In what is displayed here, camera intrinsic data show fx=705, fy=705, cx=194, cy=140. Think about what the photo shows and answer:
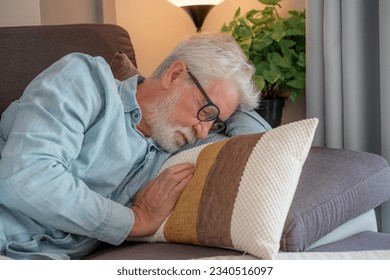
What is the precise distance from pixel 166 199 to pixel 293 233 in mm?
278

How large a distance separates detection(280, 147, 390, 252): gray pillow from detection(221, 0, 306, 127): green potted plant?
0.79 metres

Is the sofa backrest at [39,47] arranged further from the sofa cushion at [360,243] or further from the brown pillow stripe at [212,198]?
the sofa cushion at [360,243]

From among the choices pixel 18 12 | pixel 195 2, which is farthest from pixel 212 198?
pixel 18 12

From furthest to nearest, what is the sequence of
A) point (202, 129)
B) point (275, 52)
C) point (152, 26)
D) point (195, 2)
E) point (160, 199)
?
1. point (152, 26)
2. point (195, 2)
3. point (275, 52)
4. point (202, 129)
5. point (160, 199)

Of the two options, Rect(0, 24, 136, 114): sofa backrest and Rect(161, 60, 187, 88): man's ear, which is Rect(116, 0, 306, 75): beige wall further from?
Rect(161, 60, 187, 88): man's ear

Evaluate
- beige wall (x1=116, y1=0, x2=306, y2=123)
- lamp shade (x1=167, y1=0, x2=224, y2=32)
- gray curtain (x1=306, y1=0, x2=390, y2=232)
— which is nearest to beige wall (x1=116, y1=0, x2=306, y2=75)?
beige wall (x1=116, y1=0, x2=306, y2=123)

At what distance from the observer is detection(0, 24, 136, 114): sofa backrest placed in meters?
1.88

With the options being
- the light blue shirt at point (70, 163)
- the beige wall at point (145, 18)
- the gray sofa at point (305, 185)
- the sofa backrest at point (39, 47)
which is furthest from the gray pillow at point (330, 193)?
the beige wall at point (145, 18)

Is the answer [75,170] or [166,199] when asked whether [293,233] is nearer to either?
[166,199]

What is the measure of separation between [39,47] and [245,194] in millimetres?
909

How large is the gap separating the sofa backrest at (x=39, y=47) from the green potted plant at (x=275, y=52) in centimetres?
64

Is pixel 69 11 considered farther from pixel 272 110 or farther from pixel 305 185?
pixel 305 185

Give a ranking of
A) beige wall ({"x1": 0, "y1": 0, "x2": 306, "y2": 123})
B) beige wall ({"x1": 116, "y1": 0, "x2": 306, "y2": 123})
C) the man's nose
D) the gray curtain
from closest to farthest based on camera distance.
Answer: the man's nose
the gray curtain
beige wall ({"x1": 0, "y1": 0, "x2": 306, "y2": 123})
beige wall ({"x1": 116, "y1": 0, "x2": 306, "y2": 123})

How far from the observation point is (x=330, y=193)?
4.89 ft
